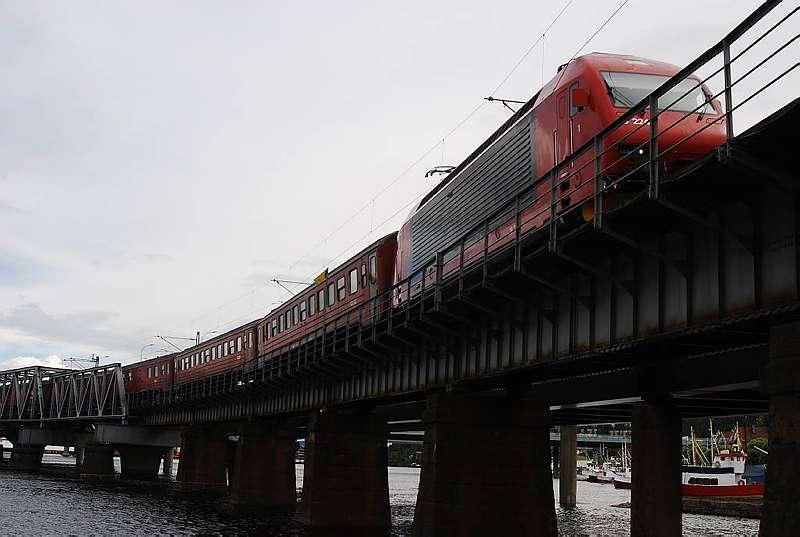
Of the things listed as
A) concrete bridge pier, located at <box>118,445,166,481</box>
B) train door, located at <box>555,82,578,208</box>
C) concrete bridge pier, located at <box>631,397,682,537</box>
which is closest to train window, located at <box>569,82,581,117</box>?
train door, located at <box>555,82,578,208</box>

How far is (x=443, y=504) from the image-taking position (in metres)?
23.6

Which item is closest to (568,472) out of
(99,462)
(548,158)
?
(99,462)

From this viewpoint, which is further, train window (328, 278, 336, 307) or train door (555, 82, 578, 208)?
train window (328, 278, 336, 307)

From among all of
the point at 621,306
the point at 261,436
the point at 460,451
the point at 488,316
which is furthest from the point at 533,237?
the point at 261,436

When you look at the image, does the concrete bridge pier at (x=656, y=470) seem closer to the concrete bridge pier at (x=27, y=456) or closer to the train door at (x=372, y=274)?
the train door at (x=372, y=274)

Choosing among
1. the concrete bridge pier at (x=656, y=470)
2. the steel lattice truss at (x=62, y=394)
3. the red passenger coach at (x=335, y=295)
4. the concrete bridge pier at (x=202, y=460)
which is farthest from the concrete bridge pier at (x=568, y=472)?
the steel lattice truss at (x=62, y=394)

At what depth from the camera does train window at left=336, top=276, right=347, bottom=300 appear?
38.4 meters

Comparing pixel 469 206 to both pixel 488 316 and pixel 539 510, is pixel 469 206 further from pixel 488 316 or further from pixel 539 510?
pixel 539 510

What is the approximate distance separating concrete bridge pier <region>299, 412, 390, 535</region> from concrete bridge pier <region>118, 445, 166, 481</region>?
177ft

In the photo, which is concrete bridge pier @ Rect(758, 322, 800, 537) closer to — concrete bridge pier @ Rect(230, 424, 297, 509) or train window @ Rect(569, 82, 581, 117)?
train window @ Rect(569, 82, 581, 117)

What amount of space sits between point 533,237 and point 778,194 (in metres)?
6.19

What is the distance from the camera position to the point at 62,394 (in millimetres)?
95312

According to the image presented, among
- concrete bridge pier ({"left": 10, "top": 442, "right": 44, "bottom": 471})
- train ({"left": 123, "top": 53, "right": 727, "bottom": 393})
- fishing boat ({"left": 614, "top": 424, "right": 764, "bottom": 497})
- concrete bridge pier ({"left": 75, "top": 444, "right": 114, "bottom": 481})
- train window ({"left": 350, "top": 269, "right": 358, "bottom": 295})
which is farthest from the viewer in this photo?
concrete bridge pier ({"left": 10, "top": 442, "right": 44, "bottom": 471})

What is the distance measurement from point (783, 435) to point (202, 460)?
60484 millimetres
